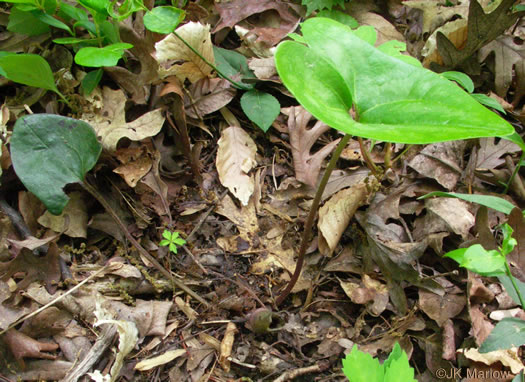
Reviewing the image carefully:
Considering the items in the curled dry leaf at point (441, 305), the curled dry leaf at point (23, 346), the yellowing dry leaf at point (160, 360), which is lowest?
the yellowing dry leaf at point (160, 360)

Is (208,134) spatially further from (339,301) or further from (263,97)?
(339,301)

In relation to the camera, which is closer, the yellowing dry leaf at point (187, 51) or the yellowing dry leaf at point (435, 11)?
the yellowing dry leaf at point (187, 51)

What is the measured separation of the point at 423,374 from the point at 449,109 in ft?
2.90

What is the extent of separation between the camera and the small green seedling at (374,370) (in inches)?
36.5

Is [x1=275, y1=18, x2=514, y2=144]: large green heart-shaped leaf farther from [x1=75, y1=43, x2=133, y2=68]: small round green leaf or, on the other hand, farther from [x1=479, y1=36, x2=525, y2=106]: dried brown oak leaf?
[x1=479, y1=36, x2=525, y2=106]: dried brown oak leaf

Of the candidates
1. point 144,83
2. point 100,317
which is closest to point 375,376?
point 100,317

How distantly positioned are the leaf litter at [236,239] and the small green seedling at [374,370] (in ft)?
1.03

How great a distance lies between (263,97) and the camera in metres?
1.77

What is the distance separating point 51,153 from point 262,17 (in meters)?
1.34

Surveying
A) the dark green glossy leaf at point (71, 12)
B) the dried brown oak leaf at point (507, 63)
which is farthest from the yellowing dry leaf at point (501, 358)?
the dark green glossy leaf at point (71, 12)

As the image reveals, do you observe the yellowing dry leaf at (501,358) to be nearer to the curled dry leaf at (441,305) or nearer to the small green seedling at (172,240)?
the curled dry leaf at (441,305)

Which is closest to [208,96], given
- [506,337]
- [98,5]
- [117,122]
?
[117,122]

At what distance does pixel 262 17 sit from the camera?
212cm

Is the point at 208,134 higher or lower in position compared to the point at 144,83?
lower
